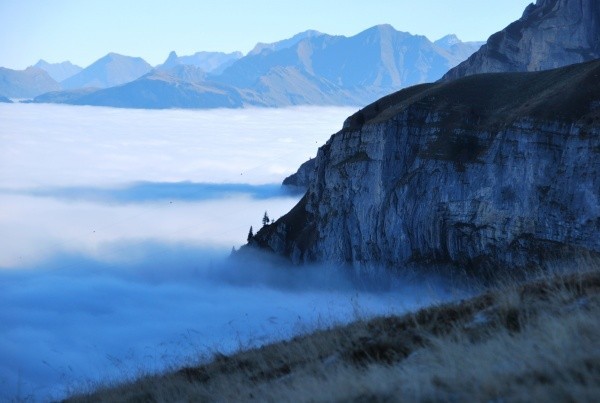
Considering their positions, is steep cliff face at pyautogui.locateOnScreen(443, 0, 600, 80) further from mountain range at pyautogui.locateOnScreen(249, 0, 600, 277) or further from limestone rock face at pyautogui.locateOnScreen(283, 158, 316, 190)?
mountain range at pyautogui.locateOnScreen(249, 0, 600, 277)

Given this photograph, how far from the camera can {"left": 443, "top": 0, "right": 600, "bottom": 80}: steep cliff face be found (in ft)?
423

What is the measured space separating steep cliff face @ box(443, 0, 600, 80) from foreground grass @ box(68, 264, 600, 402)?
12587cm

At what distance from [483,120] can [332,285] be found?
26.3m

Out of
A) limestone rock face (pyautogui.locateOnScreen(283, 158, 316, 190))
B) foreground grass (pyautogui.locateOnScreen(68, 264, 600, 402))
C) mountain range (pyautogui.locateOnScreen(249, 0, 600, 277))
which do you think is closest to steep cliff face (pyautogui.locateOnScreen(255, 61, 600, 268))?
mountain range (pyautogui.locateOnScreen(249, 0, 600, 277))

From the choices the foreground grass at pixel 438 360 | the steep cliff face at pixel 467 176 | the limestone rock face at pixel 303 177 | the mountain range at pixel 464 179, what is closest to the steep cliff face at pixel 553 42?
the limestone rock face at pixel 303 177

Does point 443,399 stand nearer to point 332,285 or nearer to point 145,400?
point 145,400

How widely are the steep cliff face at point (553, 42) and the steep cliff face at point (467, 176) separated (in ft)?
167

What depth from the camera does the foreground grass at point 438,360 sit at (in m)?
7.28

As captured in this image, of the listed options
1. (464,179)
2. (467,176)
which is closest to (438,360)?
(467,176)

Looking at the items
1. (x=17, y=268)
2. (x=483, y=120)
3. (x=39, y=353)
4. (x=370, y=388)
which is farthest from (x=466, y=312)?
(x=17, y=268)

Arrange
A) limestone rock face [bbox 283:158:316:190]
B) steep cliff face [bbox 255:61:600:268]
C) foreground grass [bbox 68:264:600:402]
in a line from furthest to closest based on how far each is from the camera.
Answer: limestone rock face [bbox 283:158:316:190], steep cliff face [bbox 255:61:600:268], foreground grass [bbox 68:264:600:402]

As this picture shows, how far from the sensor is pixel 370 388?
7941mm

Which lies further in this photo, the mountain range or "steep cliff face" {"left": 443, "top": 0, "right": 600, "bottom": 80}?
"steep cliff face" {"left": 443, "top": 0, "right": 600, "bottom": 80}

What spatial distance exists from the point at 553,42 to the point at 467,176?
71.8 metres
